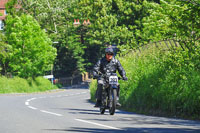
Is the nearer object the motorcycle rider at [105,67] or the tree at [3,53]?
the motorcycle rider at [105,67]

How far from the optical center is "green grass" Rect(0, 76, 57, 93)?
42.7m

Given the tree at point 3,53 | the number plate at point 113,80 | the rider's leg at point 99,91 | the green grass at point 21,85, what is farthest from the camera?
the tree at point 3,53

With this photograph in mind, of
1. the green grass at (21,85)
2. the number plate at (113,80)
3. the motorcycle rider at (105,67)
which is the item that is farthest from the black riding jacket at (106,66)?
the green grass at (21,85)

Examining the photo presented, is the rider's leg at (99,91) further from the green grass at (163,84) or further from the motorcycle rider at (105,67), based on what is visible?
the green grass at (163,84)

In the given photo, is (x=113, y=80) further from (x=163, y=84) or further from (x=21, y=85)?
(x=21, y=85)

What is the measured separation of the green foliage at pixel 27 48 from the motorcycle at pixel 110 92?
113 feet

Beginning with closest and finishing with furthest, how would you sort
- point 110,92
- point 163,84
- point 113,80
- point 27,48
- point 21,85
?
point 113,80
point 110,92
point 163,84
point 21,85
point 27,48

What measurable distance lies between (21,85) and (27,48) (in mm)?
4906

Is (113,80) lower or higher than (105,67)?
lower

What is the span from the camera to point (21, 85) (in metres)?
44.4

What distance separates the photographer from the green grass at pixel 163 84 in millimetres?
13406

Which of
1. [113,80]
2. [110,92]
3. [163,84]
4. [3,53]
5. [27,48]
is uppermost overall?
[27,48]

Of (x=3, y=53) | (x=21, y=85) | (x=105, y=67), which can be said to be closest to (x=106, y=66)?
(x=105, y=67)

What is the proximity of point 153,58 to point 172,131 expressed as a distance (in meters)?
9.16
